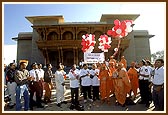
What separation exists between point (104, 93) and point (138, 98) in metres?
1.45

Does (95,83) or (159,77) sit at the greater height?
(159,77)

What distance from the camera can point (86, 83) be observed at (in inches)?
380

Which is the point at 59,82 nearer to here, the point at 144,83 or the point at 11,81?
the point at 11,81

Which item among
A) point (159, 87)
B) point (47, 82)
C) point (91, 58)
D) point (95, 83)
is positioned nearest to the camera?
point (159, 87)

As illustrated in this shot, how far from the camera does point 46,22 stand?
26359mm

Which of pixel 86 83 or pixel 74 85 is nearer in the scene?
pixel 74 85

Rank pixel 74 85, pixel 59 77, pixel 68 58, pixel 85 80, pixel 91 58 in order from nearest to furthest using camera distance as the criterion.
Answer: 1. pixel 74 85
2. pixel 59 77
3. pixel 85 80
4. pixel 91 58
5. pixel 68 58

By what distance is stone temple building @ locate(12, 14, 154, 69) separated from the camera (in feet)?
77.3

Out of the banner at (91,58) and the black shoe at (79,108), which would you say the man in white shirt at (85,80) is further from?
the banner at (91,58)

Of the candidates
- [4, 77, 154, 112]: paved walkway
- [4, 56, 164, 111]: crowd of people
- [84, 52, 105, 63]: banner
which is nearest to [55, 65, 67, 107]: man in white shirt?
[4, 56, 164, 111]: crowd of people

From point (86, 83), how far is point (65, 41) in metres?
14.2

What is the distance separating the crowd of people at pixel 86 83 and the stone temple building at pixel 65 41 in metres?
13.2

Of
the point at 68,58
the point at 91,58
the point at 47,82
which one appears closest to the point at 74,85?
the point at 47,82

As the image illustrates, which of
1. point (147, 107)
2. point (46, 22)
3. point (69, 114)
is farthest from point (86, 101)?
point (46, 22)
